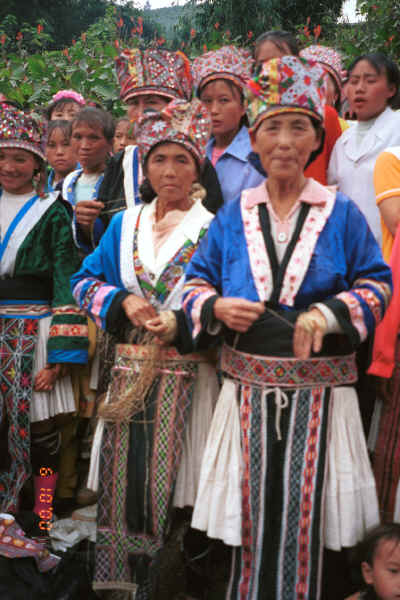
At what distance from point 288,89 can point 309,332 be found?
0.94 metres

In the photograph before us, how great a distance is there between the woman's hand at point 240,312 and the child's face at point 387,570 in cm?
99

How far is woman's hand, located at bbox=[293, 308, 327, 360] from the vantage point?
2.23 meters

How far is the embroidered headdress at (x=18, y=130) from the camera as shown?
3.44 metres

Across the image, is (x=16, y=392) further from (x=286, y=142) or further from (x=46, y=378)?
(x=286, y=142)

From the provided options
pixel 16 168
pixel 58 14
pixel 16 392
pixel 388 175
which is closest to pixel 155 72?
pixel 16 168

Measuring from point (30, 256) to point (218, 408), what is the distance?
1.58 meters

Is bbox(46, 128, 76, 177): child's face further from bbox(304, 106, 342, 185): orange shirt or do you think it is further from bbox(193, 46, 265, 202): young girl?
bbox(304, 106, 342, 185): orange shirt

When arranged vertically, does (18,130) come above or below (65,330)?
above

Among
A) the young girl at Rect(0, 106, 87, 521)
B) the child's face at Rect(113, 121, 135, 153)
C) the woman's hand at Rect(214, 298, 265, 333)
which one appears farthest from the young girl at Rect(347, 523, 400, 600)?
the child's face at Rect(113, 121, 135, 153)

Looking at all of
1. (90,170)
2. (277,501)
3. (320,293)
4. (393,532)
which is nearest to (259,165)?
(320,293)

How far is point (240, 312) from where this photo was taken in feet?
7.54

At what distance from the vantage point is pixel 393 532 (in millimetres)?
2434

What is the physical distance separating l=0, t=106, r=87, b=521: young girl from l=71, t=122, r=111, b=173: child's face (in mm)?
645

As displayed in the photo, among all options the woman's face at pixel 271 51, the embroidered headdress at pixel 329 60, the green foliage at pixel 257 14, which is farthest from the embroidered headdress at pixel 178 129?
the green foliage at pixel 257 14
